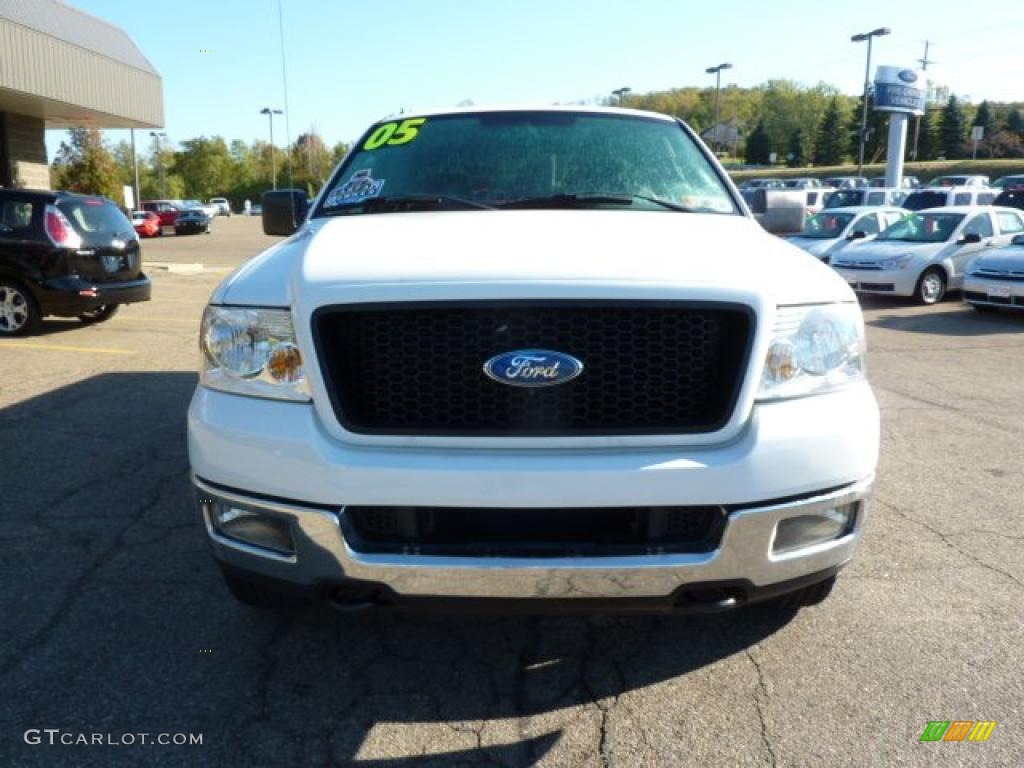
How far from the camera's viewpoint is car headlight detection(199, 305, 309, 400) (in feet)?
7.84

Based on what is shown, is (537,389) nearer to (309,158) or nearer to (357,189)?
(357,189)

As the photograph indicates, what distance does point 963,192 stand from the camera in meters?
21.7

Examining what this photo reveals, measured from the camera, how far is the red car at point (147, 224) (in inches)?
1521

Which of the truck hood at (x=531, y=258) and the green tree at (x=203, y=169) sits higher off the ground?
the green tree at (x=203, y=169)

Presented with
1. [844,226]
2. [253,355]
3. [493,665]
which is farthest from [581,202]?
[844,226]

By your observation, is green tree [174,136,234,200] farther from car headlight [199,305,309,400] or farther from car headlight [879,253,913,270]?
car headlight [199,305,309,400]

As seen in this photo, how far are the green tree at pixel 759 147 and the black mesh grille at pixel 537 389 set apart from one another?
11362 cm

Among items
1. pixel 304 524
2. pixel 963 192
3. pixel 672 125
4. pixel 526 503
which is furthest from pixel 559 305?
pixel 963 192

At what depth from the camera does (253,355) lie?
2.45 metres

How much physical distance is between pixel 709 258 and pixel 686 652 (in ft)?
4.40

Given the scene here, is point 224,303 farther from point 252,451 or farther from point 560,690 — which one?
point 560,690

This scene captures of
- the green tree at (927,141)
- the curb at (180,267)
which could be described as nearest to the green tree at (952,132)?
the green tree at (927,141)

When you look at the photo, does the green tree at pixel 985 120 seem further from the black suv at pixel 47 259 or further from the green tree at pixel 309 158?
the black suv at pixel 47 259

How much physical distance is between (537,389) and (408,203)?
144cm
